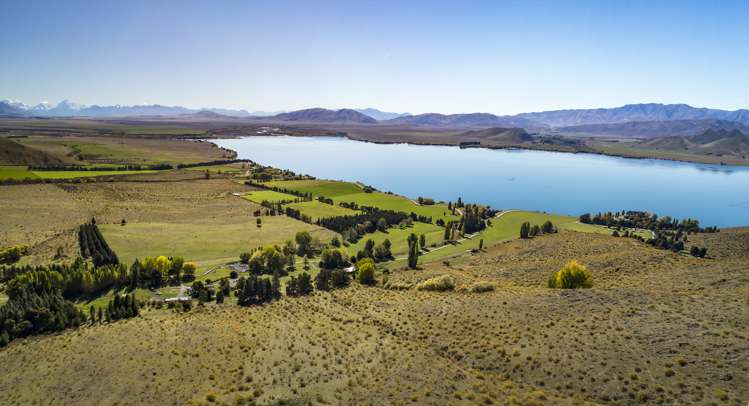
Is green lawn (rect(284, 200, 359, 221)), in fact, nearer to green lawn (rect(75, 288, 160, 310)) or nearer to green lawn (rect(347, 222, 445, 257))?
green lawn (rect(347, 222, 445, 257))

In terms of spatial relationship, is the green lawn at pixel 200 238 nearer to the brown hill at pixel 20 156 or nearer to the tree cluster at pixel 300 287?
the tree cluster at pixel 300 287

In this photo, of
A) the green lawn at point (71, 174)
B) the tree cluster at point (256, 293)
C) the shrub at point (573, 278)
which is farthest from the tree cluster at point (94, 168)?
the shrub at point (573, 278)

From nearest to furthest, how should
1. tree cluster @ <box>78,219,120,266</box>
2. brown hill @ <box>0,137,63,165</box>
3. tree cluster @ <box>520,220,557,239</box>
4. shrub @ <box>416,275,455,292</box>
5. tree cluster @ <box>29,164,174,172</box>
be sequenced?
Answer: shrub @ <box>416,275,455,292</box>, tree cluster @ <box>78,219,120,266</box>, tree cluster @ <box>520,220,557,239</box>, tree cluster @ <box>29,164,174,172</box>, brown hill @ <box>0,137,63,165</box>

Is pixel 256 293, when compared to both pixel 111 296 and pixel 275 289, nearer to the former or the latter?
pixel 275 289

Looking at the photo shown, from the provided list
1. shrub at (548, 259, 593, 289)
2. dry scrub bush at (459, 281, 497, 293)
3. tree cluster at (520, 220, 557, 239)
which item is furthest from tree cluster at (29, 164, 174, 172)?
shrub at (548, 259, 593, 289)

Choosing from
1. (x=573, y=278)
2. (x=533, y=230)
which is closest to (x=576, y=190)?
(x=533, y=230)

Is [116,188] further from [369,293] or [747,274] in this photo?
[747,274]

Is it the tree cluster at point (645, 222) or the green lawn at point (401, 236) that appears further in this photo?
the tree cluster at point (645, 222)
